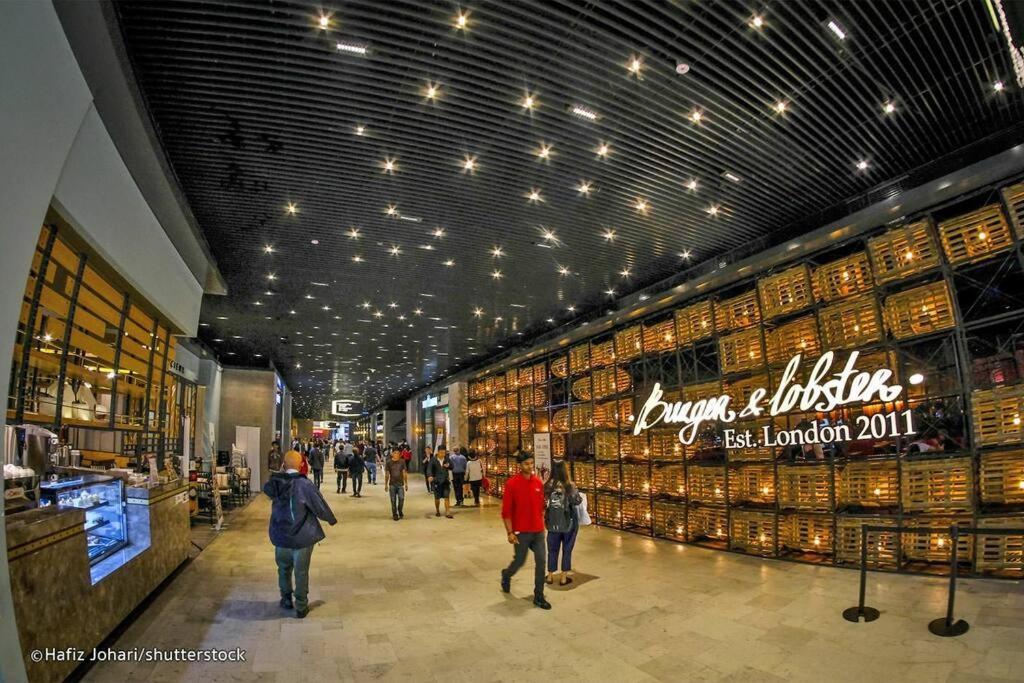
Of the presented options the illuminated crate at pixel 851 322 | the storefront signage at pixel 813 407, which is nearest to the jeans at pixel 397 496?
the storefront signage at pixel 813 407

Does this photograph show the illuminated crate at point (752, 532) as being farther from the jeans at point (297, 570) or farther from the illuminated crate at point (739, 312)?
the jeans at point (297, 570)

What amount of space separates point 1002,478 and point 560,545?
479 centimetres

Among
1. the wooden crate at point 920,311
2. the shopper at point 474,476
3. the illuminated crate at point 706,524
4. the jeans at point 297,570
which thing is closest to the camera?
the jeans at point 297,570

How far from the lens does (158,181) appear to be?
695 centimetres

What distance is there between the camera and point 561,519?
6.16 m

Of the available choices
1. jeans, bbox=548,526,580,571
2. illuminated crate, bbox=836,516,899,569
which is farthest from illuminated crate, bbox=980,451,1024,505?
jeans, bbox=548,526,580,571

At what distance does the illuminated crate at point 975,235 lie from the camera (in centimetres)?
565

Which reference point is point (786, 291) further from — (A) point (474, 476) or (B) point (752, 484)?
(A) point (474, 476)

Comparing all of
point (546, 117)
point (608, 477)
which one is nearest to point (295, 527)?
point (546, 117)

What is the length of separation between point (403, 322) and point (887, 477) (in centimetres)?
1193

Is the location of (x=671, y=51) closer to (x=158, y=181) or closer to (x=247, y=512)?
(x=158, y=181)

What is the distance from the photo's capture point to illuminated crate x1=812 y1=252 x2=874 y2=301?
22.1ft

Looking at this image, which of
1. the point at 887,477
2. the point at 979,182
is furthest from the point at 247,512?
the point at 979,182

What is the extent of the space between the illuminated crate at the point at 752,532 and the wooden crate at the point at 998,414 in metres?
2.67
